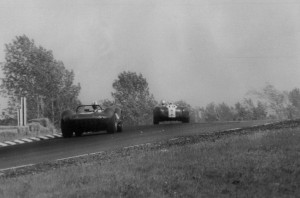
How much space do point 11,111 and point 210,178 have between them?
146 ft

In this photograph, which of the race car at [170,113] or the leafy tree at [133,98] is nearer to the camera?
the race car at [170,113]

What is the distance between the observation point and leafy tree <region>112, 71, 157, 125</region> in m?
80.2

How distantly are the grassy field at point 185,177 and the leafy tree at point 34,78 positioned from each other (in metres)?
40.7

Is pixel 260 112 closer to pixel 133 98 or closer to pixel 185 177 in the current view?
pixel 133 98

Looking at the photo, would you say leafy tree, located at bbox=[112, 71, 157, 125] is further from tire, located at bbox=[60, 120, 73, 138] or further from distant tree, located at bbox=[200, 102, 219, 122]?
tire, located at bbox=[60, 120, 73, 138]

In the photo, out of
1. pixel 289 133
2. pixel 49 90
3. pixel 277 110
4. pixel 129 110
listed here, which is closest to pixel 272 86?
pixel 277 110

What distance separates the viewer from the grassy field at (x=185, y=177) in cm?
644

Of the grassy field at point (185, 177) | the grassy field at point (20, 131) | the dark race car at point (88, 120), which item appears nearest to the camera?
the grassy field at point (185, 177)

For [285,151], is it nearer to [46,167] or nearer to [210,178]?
[210,178]

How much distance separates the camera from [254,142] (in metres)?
9.73

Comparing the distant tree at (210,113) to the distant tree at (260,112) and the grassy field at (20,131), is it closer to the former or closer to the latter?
the distant tree at (260,112)

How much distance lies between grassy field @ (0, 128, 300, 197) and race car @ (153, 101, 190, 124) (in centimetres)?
1700

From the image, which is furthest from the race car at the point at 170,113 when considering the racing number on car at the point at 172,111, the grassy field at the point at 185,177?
the grassy field at the point at 185,177

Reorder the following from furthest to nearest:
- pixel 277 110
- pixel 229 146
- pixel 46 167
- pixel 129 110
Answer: pixel 277 110, pixel 129 110, pixel 46 167, pixel 229 146
